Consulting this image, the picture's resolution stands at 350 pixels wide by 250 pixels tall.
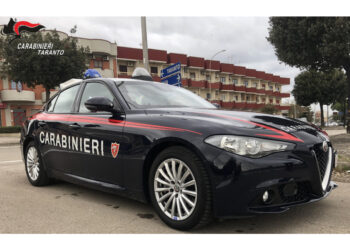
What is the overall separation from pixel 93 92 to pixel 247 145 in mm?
2170

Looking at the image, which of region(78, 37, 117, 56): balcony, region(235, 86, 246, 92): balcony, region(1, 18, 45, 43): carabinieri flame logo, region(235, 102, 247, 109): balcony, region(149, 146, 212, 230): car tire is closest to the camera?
region(149, 146, 212, 230): car tire

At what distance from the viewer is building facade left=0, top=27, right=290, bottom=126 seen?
30.6 metres

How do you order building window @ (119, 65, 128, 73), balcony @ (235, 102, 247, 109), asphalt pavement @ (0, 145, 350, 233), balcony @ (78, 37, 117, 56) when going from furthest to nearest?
balcony @ (235, 102, 247, 109) < building window @ (119, 65, 128, 73) < balcony @ (78, 37, 117, 56) < asphalt pavement @ (0, 145, 350, 233)

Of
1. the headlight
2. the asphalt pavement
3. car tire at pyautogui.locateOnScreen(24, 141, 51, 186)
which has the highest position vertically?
the headlight

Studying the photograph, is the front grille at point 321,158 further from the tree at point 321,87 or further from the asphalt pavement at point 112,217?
the tree at point 321,87

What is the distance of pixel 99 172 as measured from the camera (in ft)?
11.1

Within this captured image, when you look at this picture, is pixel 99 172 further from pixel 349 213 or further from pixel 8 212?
pixel 349 213

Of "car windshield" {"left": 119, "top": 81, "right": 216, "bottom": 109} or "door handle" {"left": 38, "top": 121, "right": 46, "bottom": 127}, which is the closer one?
"car windshield" {"left": 119, "top": 81, "right": 216, "bottom": 109}

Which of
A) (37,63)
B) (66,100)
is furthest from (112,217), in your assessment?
(37,63)

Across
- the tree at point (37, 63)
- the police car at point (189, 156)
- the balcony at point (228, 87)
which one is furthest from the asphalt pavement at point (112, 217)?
the balcony at point (228, 87)

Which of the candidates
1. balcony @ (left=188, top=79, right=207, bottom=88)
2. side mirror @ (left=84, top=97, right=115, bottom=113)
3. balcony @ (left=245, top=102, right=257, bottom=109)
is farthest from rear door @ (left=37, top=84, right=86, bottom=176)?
balcony @ (left=245, top=102, right=257, bottom=109)

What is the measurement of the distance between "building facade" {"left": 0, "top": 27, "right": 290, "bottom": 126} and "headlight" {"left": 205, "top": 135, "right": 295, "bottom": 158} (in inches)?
1015

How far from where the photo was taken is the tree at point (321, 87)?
3791 centimetres

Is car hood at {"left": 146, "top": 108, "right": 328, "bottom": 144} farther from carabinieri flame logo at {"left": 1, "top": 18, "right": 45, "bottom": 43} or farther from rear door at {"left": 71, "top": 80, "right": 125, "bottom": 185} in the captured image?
carabinieri flame logo at {"left": 1, "top": 18, "right": 45, "bottom": 43}
